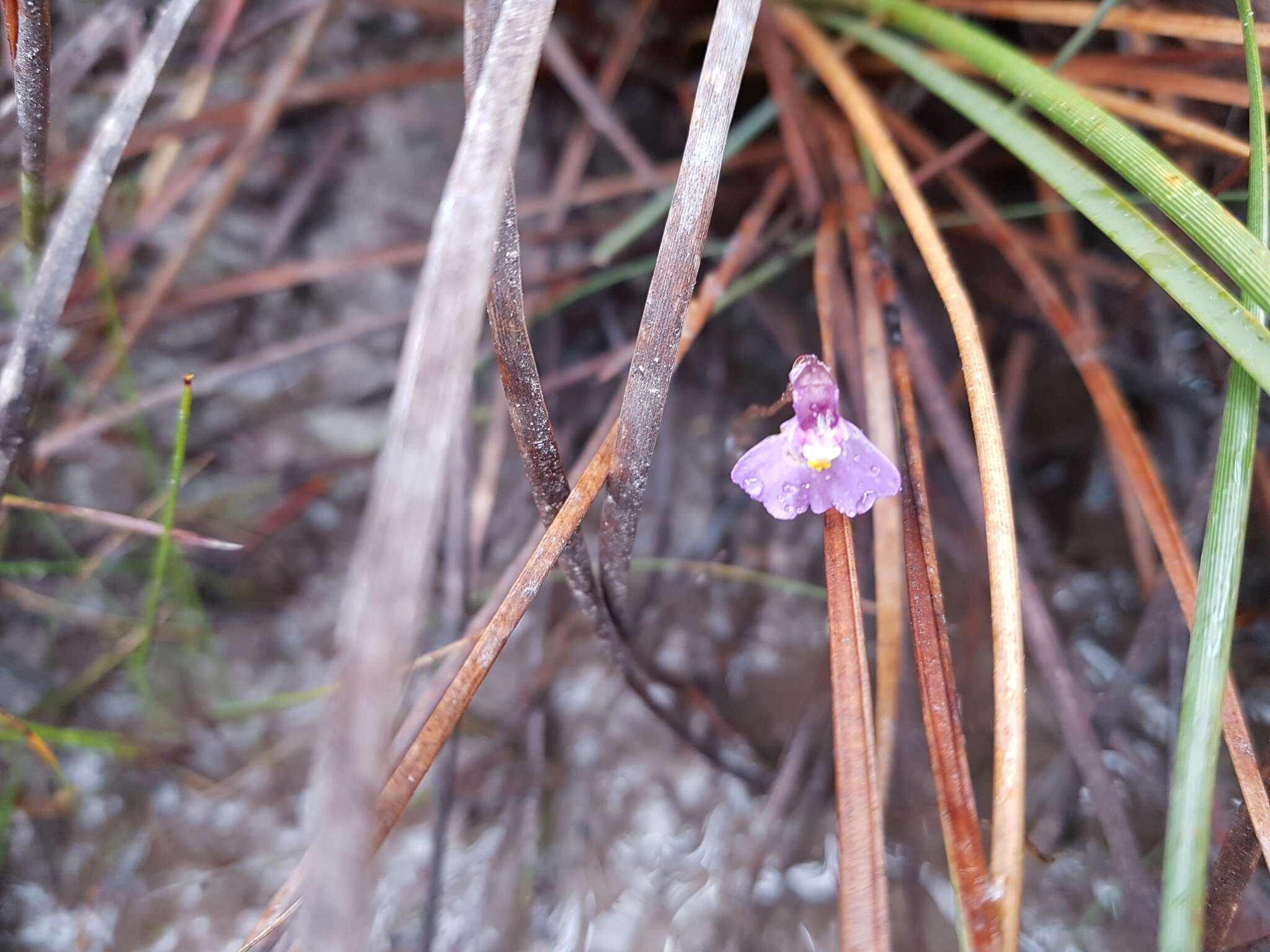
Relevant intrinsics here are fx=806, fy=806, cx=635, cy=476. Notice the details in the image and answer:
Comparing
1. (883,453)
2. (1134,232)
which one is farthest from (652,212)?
(1134,232)

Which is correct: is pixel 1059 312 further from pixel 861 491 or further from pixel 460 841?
pixel 460 841

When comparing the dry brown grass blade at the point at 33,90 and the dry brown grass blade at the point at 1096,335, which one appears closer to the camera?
the dry brown grass blade at the point at 33,90

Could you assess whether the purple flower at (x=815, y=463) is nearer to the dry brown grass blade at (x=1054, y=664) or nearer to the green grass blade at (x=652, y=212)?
the dry brown grass blade at (x=1054, y=664)

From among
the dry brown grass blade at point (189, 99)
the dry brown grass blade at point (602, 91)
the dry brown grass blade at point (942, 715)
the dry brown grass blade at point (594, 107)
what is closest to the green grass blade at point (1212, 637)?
the dry brown grass blade at point (942, 715)

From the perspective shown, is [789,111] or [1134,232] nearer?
[1134,232]

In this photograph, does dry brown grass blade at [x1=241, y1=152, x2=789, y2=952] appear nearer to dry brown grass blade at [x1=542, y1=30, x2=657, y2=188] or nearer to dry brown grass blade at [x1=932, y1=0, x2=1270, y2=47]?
dry brown grass blade at [x1=542, y1=30, x2=657, y2=188]

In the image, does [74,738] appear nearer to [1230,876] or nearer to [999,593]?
[999,593]

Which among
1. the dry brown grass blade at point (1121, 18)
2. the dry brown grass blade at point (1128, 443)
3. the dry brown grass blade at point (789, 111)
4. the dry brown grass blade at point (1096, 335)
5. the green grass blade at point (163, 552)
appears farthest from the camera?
the dry brown grass blade at point (789, 111)

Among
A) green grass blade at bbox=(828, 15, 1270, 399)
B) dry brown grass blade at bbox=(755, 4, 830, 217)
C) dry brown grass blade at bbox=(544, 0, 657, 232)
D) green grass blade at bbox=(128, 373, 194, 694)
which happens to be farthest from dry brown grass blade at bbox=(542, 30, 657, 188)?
green grass blade at bbox=(128, 373, 194, 694)
